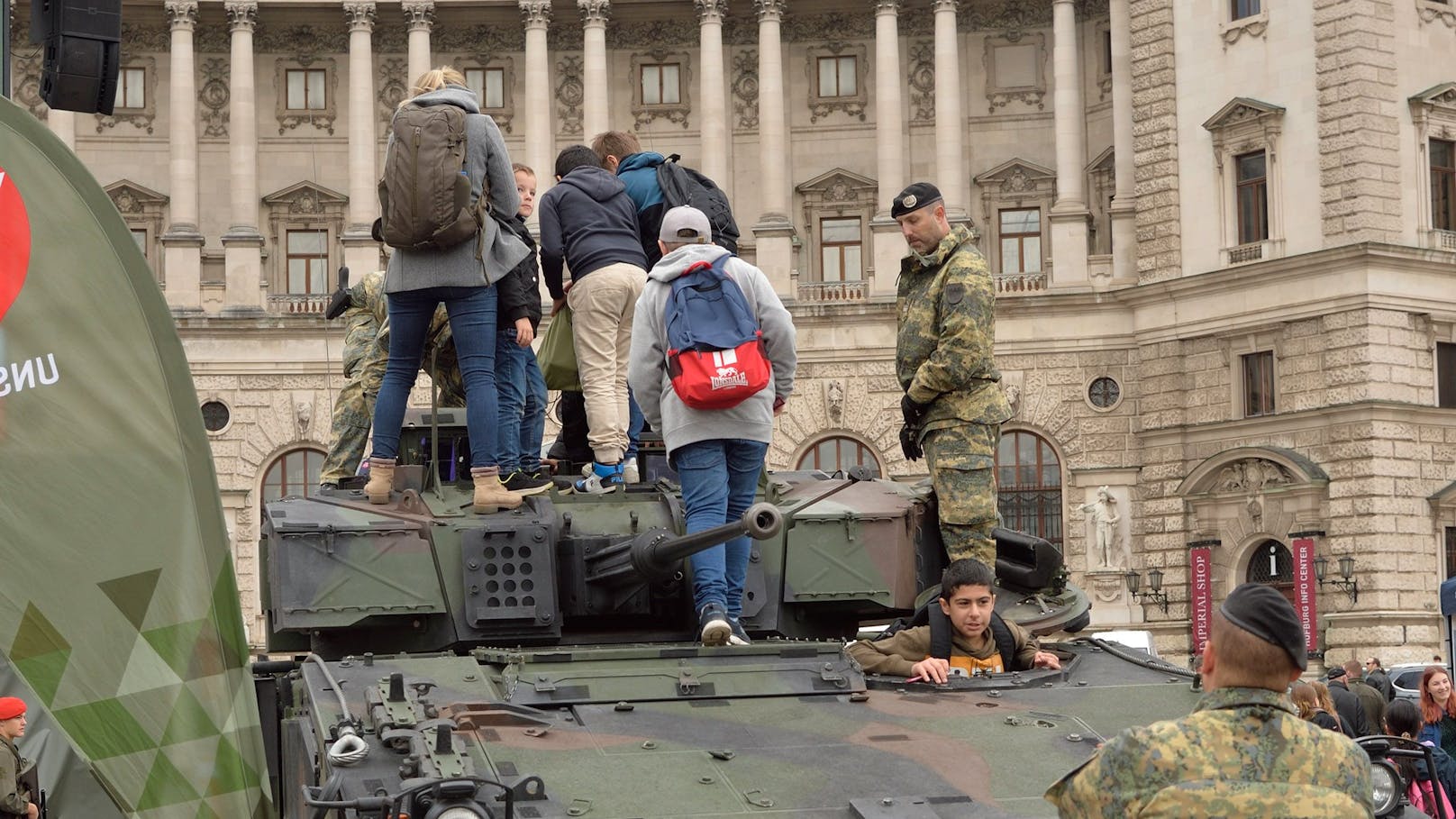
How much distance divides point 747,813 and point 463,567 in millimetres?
2957

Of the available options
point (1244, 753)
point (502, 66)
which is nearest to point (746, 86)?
point (502, 66)

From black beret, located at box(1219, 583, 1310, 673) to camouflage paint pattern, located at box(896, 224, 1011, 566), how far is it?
4599 mm

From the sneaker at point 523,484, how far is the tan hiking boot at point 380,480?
50cm

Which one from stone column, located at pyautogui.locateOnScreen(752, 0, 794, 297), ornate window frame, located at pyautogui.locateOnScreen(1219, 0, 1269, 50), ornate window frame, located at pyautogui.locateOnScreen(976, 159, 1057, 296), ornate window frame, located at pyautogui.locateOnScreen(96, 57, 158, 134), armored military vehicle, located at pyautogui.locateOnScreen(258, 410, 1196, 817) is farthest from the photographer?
ornate window frame, located at pyautogui.locateOnScreen(96, 57, 158, 134)

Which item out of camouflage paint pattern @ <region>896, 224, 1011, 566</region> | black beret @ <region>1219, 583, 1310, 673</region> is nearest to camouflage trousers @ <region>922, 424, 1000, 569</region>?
camouflage paint pattern @ <region>896, 224, 1011, 566</region>

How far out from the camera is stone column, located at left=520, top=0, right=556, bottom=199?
4803 centimetres

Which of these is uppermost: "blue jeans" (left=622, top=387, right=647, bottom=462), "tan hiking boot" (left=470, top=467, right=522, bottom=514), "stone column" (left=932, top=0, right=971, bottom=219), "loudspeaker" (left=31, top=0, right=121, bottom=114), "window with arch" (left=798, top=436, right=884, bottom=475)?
"stone column" (left=932, top=0, right=971, bottom=219)

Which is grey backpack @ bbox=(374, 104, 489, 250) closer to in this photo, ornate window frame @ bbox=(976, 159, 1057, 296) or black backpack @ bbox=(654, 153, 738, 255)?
black backpack @ bbox=(654, 153, 738, 255)

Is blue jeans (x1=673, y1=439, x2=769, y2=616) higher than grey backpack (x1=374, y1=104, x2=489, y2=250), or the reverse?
grey backpack (x1=374, y1=104, x2=489, y2=250)

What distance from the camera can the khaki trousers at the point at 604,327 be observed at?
10.9 m

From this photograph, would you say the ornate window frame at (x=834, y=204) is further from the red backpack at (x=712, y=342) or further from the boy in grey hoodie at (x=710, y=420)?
the red backpack at (x=712, y=342)

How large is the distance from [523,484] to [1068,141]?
38.7 meters

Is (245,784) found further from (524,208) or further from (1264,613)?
(524,208)

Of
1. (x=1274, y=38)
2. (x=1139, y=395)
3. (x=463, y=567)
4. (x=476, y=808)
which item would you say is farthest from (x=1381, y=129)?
(x=476, y=808)
